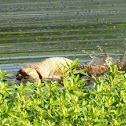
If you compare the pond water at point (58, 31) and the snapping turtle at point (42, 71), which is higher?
the pond water at point (58, 31)

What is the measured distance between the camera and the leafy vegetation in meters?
6.36

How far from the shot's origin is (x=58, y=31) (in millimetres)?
20969

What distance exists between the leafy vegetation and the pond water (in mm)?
7189

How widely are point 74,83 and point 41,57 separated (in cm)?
892

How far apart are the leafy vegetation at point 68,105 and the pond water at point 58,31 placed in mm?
7189

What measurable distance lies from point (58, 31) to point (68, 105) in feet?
47.2

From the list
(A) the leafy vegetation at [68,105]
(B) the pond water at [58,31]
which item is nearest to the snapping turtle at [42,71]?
(B) the pond water at [58,31]

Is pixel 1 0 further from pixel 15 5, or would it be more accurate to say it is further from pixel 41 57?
pixel 41 57

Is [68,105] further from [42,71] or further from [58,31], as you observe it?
[58,31]

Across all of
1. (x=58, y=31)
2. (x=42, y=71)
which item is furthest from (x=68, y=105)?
(x=58, y=31)

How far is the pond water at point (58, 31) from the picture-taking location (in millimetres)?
16359

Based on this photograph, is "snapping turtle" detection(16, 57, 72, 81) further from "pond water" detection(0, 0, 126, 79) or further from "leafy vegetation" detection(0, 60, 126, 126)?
"leafy vegetation" detection(0, 60, 126, 126)

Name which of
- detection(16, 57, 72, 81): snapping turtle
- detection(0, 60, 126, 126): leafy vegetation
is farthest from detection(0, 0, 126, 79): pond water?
detection(0, 60, 126, 126): leafy vegetation

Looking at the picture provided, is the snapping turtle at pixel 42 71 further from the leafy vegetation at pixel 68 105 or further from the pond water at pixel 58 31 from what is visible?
the leafy vegetation at pixel 68 105
